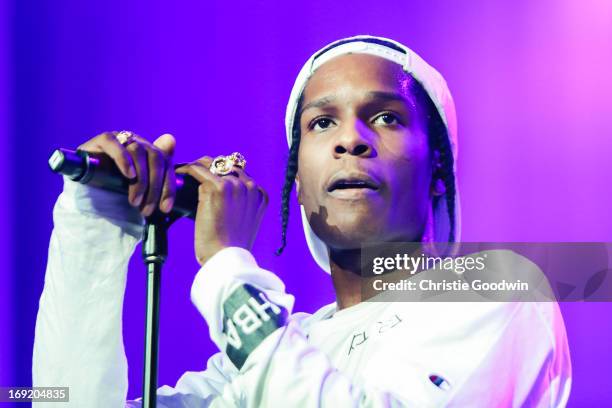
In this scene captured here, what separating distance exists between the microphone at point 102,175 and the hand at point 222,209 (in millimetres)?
17

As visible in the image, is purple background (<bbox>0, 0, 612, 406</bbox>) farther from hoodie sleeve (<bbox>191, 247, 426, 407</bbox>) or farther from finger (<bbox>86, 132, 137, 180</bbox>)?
finger (<bbox>86, 132, 137, 180</bbox>)

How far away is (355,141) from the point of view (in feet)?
7.26

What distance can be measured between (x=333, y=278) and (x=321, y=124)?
378 millimetres

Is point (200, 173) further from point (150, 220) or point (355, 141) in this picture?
point (355, 141)

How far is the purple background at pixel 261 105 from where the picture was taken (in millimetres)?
2514

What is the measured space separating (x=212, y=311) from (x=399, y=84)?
84 centimetres

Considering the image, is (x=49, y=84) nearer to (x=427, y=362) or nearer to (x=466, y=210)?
(x=466, y=210)

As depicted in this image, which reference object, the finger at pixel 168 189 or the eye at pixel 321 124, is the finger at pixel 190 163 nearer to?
the finger at pixel 168 189

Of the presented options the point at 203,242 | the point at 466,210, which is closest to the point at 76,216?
the point at 203,242

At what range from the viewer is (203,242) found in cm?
184

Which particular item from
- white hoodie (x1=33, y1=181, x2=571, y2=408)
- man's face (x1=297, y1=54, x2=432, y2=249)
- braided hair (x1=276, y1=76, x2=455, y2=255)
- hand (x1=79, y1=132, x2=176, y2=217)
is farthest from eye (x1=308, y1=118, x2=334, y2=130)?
hand (x1=79, y1=132, x2=176, y2=217)

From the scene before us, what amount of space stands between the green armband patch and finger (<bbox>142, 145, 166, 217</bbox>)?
0.21 m

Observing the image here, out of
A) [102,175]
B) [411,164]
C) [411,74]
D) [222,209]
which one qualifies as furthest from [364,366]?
[411,74]

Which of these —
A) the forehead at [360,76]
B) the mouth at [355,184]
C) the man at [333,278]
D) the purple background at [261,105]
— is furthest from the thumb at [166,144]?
the purple background at [261,105]
